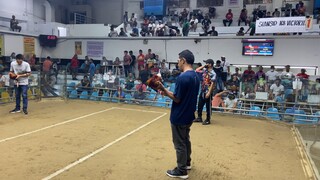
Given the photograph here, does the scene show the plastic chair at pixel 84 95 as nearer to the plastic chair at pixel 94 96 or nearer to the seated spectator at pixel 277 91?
the plastic chair at pixel 94 96

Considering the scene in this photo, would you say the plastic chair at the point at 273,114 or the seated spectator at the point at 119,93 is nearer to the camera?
the plastic chair at the point at 273,114

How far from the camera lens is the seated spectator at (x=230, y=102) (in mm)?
9234

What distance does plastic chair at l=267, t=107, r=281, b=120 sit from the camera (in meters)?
8.53

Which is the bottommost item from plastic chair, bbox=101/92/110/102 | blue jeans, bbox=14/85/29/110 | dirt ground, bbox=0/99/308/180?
dirt ground, bbox=0/99/308/180

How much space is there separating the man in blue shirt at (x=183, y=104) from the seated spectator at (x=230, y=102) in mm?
5498

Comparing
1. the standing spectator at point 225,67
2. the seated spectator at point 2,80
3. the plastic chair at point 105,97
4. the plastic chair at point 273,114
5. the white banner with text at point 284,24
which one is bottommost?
Answer: the plastic chair at point 273,114

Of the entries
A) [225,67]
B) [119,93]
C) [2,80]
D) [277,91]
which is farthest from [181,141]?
[225,67]

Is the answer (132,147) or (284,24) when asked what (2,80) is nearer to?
(132,147)

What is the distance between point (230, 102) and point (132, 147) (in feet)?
15.8

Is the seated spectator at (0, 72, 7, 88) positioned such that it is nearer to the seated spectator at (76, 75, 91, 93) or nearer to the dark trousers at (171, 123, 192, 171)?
the seated spectator at (76, 75, 91, 93)

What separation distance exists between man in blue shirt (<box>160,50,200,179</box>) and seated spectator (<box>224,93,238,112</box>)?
18.0ft

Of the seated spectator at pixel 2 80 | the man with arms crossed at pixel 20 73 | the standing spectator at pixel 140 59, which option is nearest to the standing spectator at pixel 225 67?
the standing spectator at pixel 140 59

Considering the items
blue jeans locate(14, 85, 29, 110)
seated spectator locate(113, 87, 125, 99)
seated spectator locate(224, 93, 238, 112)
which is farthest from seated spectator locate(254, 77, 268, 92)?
blue jeans locate(14, 85, 29, 110)

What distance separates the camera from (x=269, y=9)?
19609 mm
